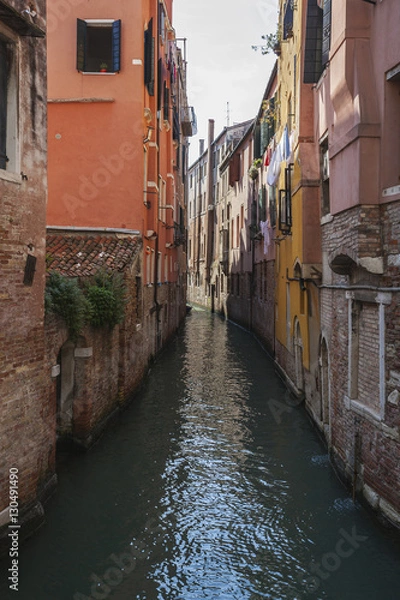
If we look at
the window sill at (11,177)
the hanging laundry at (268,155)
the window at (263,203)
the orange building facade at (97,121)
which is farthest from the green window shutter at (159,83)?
the window sill at (11,177)

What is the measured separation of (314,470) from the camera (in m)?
8.85

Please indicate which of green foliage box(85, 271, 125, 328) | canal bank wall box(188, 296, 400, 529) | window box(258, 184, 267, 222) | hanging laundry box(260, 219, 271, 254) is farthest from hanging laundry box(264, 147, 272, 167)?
canal bank wall box(188, 296, 400, 529)

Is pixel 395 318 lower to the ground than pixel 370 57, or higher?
lower

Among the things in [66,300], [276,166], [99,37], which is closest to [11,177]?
[66,300]

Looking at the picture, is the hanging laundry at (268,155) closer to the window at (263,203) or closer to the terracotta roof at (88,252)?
the window at (263,203)

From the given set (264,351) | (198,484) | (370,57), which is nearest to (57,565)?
(198,484)

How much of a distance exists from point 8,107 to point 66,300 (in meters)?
2.95

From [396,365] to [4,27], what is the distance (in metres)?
5.62

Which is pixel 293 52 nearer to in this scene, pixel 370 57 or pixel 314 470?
pixel 370 57

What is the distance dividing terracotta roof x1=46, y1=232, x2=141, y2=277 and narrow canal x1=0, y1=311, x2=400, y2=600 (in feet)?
10.7

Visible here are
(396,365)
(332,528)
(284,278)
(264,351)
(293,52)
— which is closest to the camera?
(396,365)

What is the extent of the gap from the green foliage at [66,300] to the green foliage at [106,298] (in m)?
1.19

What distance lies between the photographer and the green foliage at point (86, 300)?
808cm

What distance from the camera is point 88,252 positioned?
12.5 m
